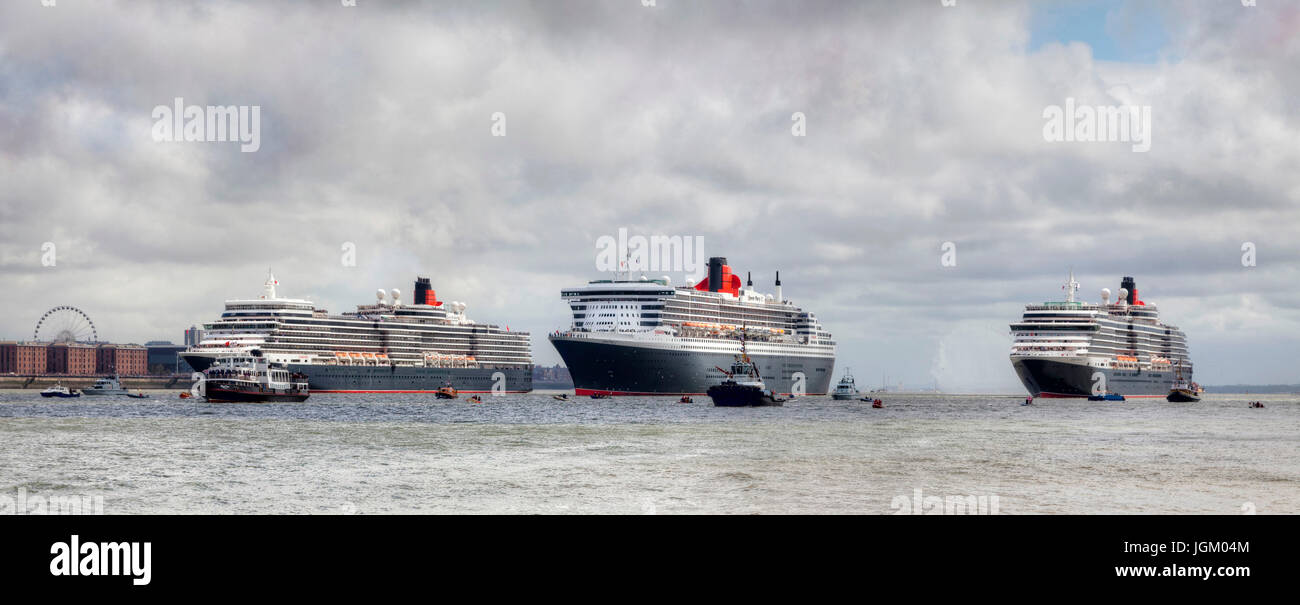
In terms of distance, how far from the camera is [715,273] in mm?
161625

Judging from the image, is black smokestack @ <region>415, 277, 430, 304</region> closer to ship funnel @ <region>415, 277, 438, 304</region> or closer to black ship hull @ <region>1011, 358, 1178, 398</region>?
ship funnel @ <region>415, 277, 438, 304</region>

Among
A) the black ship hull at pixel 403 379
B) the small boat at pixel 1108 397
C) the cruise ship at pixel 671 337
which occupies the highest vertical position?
the cruise ship at pixel 671 337

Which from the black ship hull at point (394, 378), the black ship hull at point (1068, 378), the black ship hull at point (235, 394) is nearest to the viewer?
the black ship hull at point (235, 394)

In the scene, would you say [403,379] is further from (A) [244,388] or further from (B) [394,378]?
(A) [244,388]

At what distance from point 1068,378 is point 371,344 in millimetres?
97988

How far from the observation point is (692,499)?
33.1 meters

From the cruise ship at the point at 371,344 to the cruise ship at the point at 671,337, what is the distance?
30.6 meters

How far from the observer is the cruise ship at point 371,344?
15362 cm

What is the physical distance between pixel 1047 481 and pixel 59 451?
1680 inches

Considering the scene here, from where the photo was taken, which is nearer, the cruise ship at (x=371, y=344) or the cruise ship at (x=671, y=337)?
the cruise ship at (x=671, y=337)

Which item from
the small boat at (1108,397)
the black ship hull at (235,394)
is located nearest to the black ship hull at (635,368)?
the black ship hull at (235,394)

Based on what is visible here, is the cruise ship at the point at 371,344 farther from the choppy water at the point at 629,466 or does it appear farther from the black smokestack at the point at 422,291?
the choppy water at the point at 629,466
